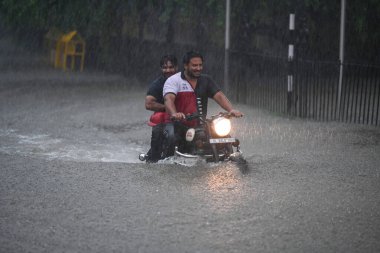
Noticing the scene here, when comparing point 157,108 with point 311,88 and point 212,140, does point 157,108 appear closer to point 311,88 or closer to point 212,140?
point 212,140

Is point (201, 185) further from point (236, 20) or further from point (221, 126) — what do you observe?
point (236, 20)

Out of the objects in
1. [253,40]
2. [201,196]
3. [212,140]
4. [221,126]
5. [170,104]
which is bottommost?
[201,196]

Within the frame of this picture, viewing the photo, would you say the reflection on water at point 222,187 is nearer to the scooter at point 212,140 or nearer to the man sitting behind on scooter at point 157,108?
the scooter at point 212,140

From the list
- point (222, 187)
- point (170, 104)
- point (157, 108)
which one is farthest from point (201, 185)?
point (157, 108)

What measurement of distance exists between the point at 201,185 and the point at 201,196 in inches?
18.8

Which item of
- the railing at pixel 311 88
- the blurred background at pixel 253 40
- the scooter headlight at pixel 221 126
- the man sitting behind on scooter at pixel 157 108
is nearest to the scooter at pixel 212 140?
the scooter headlight at pixel 221 126

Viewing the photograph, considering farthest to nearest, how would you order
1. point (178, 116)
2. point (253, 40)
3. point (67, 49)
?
point (67, 49)
point (253, 40)
point (178, 116)

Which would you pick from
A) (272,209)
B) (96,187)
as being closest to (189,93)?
(96,187)

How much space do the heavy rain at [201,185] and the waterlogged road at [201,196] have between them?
13 millimetres

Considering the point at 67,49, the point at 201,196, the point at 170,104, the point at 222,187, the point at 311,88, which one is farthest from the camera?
the point at 67,49

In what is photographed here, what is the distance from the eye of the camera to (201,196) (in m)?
6.80

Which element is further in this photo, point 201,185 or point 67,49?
point 67,49

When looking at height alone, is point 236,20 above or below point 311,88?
above

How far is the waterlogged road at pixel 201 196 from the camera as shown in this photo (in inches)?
215
